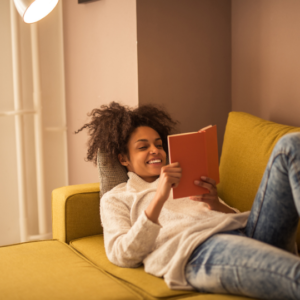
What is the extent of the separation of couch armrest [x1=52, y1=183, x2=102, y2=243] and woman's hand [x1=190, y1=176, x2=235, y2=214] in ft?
1.71

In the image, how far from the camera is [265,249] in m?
1.10

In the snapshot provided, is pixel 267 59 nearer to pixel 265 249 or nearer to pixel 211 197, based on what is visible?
pixel 211 197

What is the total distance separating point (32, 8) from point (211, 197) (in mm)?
983

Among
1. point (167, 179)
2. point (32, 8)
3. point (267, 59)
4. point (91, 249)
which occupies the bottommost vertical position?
point (91, 249)

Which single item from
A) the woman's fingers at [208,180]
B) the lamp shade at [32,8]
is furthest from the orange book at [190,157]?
the lamp shade at [32,8]

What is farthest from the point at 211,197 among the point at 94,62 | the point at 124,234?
the point at 94,62

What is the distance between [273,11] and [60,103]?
4.83ft

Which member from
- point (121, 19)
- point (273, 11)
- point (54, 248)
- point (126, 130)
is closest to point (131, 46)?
point (121, 19)

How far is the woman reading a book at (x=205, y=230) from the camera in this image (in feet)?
3.54

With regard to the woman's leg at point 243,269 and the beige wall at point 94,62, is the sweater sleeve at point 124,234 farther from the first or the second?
the beige wall at point 94,62

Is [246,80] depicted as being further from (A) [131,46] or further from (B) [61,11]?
(B) [61,11]

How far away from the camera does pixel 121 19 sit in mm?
2068

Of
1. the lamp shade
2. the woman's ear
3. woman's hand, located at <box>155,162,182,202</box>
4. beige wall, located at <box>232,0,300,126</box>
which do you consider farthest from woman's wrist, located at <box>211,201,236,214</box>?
the lamp shade

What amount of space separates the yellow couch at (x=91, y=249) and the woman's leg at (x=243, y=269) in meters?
0.05
